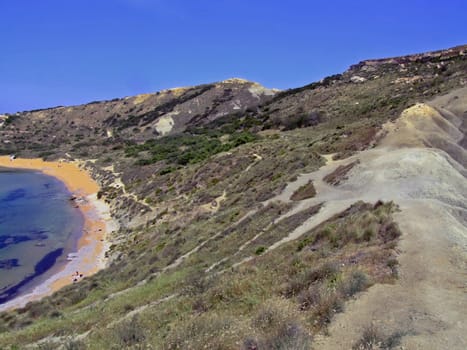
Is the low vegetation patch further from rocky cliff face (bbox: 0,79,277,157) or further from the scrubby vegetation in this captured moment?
rocky cliff face (bbox: 0,79,277,157)

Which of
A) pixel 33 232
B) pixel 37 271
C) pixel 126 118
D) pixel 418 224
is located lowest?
pixel 37 271

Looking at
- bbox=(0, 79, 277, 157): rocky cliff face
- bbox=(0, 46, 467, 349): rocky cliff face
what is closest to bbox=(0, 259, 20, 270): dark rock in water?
bbox=(0, 46, 467, 349): rocky cliff face

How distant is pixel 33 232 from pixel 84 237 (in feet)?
20.5

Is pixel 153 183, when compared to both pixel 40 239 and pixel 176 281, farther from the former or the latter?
pixel 176 281

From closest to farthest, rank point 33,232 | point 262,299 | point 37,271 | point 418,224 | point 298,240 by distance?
1. point 262,299
2. point 418,224
3. point 298,240
4. point 37,271
5. point 33,232

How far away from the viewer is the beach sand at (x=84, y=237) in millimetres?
28406

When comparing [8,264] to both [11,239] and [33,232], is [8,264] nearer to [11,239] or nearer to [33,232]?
[11,239]

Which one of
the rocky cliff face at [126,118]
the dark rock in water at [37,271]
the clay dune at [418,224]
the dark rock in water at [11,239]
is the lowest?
the dark rock in water at [37,271]

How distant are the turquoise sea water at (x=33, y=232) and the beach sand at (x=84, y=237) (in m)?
0.84

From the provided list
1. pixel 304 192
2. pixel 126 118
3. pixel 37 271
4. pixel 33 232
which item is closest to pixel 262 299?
pixel 304 192

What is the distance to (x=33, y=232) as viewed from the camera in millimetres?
43125

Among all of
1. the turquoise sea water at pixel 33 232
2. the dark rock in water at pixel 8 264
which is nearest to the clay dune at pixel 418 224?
the turquoise sea water at pixel 33 232

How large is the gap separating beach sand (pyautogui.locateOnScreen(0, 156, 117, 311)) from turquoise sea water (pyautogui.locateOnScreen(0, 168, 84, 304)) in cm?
84

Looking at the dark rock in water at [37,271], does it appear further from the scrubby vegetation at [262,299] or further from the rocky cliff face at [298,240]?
the scrubby vegetation at [262,299]
